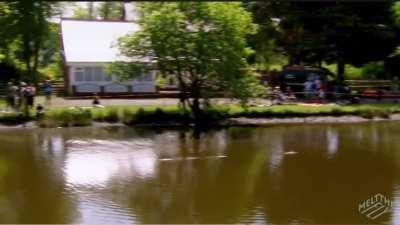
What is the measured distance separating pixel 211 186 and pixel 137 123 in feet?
33.0

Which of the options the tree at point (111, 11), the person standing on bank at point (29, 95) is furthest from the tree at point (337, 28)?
the person standing on bank at point (29, 95)

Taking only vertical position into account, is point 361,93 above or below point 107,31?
below

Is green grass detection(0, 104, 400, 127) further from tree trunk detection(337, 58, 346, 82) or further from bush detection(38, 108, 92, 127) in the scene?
tree trunk detection(337, 58, 346, 82)

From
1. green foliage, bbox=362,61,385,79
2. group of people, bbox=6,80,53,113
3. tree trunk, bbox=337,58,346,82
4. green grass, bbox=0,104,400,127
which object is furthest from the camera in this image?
green foliage, bbox=362,61,385,79

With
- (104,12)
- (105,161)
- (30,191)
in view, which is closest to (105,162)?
(105,161)

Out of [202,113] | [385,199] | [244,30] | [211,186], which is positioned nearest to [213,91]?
[202,113]

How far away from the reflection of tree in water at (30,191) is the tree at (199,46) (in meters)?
5.96

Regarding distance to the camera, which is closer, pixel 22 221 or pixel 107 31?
pixel 22 221

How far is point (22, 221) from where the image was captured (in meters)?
10.1

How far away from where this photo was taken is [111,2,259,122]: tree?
20219 mm

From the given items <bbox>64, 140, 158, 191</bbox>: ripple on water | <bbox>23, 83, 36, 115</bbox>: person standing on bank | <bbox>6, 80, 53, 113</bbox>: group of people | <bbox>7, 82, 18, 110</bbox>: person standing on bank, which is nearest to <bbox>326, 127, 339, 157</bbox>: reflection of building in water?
<bbox>64, 140, 158, 191</bbox>: ripple on water

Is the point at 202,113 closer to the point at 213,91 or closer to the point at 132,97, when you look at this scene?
the point at 213,91

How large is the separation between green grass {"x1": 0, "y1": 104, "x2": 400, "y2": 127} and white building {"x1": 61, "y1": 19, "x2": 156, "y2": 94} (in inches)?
274

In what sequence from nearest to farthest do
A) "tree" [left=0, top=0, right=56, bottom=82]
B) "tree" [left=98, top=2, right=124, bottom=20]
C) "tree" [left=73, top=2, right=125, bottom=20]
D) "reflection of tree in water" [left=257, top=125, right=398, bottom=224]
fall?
"reflection of tree in water" [left=257, top=125, right=398, bottom=224]
"tree" [left=0, top=0, right=56, bottom=82]
"tree" [left=73, top=2, right=125, bottom=20]
"tree" [left=98, top=2, right=124, bottom=20]
